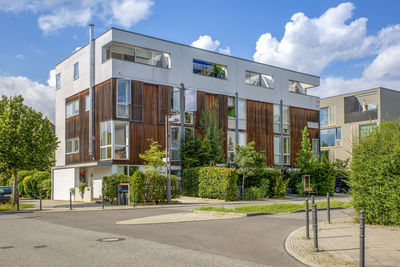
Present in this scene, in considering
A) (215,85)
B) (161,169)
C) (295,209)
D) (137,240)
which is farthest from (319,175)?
(137,240)

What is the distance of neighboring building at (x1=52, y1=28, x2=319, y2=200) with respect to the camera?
30562 millimetres

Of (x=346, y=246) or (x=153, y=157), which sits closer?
(x=346, y=246)

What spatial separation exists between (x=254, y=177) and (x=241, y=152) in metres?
2.59

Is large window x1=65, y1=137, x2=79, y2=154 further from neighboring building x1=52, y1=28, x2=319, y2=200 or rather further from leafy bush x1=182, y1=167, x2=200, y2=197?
leafy bush x1=182, y1=167, x2=200, y2=197

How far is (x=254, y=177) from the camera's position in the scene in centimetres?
3188

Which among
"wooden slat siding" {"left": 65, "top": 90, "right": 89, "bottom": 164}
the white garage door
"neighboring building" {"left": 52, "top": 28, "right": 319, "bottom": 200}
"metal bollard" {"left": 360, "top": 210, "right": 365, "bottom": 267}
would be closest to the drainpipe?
"neighboring building" {"left": 52, "top": 28, "right": 319, "bottom": 200}

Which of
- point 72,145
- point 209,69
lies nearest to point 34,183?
point 72,145

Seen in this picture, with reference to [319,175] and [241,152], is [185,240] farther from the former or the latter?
[319,175]

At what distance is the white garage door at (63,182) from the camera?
32938 mm

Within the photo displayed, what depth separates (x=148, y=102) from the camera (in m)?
31.6

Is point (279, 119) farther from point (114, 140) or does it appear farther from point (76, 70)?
point (76, 70)

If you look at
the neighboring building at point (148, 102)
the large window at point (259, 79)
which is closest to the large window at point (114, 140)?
the neighboring building at point (148, 102)

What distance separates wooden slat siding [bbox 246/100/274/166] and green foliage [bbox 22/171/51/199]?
58.8ft

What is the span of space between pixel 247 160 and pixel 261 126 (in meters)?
9.64
